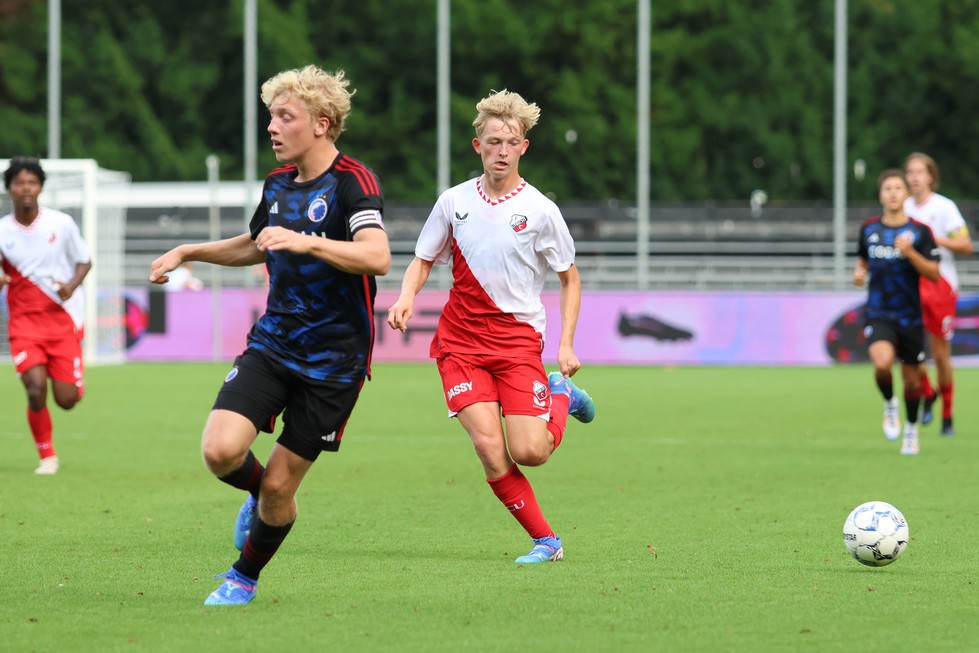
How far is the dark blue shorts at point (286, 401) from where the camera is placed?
6359mm

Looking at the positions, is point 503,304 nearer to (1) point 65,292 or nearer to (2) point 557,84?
(1) point 65,292

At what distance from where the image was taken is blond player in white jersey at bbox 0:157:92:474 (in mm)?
11758

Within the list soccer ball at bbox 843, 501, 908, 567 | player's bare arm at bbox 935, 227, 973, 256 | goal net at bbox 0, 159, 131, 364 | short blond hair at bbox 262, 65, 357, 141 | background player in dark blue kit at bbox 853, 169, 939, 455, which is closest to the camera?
short blond hair at bbox 262, 65, 357, 141

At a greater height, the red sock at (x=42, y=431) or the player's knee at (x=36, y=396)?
the player's knee at (x=36, y=396)

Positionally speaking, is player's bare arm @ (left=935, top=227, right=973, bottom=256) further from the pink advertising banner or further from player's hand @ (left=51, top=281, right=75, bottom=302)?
the pink advertising banner

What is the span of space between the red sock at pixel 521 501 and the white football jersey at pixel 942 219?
726 centimetres

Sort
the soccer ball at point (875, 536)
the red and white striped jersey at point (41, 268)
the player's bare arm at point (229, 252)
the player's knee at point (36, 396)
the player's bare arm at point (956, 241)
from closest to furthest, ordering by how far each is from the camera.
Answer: the player's bare arm at point (229, 252)
the soccer ball at point (875, 536)
the player's knee at point (36, 396)
the red and white striped jersey at point (41, 268)
the player's bare arm at point (956, 241)

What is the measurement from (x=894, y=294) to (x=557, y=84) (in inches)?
1389

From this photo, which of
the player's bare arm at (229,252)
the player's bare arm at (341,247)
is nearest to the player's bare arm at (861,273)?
the player's bare arm at (229,252)

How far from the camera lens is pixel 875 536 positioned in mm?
7250

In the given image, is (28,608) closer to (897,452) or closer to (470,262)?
(470,262)

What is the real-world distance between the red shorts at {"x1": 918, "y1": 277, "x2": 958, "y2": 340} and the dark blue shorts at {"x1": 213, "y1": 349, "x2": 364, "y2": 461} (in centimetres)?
903

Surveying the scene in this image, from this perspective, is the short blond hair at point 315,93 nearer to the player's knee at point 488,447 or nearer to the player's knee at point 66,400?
the player's knee at point 488,447

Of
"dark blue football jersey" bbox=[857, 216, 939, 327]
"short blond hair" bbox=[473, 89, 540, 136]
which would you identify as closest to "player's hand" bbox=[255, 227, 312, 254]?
"short blond hair" bbox=[473, 89, 540, 136]
